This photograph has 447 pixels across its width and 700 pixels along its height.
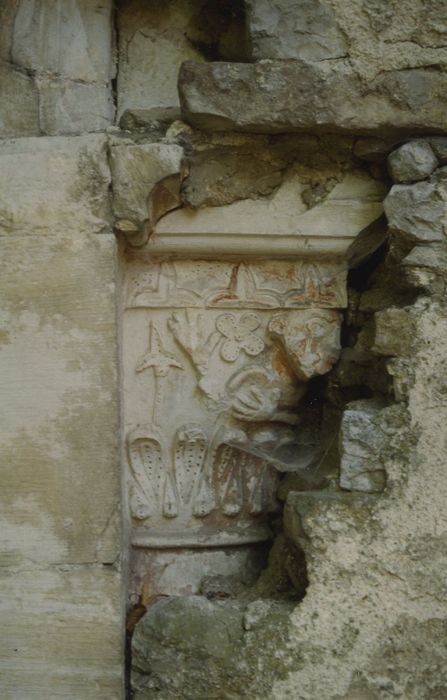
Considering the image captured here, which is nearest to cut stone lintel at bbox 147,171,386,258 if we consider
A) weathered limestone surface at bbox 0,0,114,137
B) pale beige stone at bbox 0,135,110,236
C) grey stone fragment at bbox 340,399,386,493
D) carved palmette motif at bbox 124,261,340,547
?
carved palmette motif at bbox 124,261,340,547

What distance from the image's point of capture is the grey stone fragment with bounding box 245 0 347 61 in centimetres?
251

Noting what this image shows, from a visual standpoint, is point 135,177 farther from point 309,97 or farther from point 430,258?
point 430,258

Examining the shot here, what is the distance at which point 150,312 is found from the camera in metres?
2.78

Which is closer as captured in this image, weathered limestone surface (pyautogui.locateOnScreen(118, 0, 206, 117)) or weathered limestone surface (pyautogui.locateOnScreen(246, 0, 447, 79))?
weathered limestone surface (pyautogui.locateOnScreen(246, 0, 447, 79))

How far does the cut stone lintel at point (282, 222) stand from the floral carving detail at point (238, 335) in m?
0.22

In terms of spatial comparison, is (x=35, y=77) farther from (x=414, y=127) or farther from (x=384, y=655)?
(x=384, y=655)

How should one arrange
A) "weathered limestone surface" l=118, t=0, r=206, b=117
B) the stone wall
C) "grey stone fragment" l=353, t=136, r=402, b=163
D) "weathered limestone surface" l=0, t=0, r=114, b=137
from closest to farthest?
the stone wall, "grey stone fragment" l=353, t=136, r=402, b=163, "weathered limestone surface" l=0, t=0, r=114, b=137, "weathered limestone surface" l=118, t=0, r=206, b=117

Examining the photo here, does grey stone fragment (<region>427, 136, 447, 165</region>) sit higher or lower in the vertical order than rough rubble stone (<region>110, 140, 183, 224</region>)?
higher

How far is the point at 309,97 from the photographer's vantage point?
2480 millimetres

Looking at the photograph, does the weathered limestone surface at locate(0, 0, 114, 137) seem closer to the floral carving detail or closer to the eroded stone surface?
the floral carving detail

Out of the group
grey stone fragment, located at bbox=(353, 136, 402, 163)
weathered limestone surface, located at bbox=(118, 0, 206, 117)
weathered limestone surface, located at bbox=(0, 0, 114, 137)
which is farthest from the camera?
weathered limestone surface, located at bbox=(118, 0, 206, 117)

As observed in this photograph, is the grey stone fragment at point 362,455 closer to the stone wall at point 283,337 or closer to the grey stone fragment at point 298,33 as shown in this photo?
the stone wall at point 283,337

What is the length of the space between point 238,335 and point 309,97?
74 centimetres

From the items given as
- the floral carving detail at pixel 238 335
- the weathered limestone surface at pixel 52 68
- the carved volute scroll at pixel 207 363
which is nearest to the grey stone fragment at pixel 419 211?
the carved volute scroll at pixel 207 363
